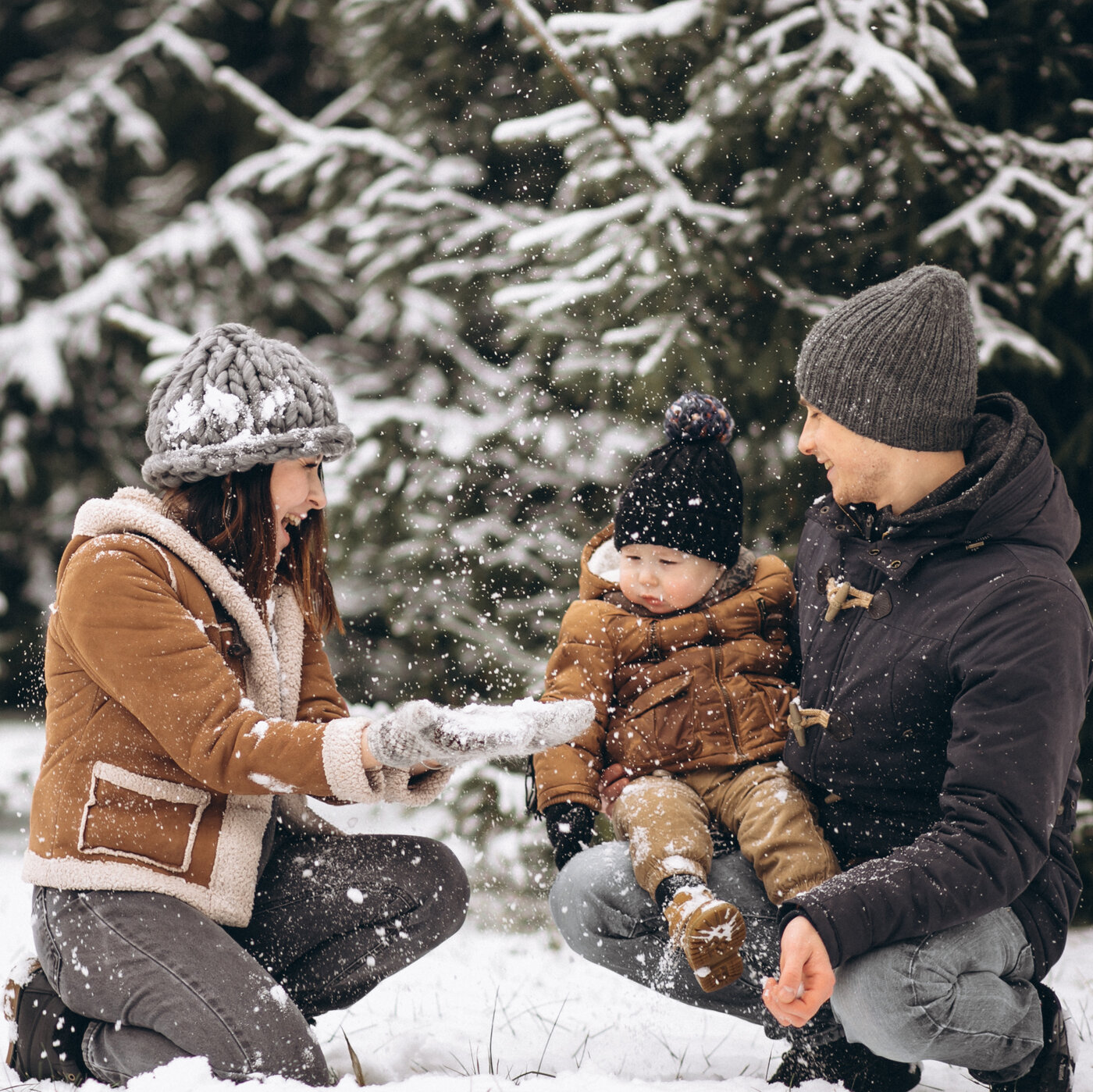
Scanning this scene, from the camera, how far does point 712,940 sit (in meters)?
1.96

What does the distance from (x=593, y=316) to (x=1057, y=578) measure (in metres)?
2.25

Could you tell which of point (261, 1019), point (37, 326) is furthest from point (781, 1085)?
point (37, 326)

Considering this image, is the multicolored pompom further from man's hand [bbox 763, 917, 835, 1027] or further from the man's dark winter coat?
man's hand [bbox 763, 917, 835, 1027]

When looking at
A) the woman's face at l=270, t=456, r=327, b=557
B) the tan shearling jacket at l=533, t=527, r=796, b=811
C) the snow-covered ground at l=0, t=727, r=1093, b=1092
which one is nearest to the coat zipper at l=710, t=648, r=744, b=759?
the tan shearling jacket at l=533, t=527, r=796, b=811

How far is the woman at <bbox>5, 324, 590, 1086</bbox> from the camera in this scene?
204 cm

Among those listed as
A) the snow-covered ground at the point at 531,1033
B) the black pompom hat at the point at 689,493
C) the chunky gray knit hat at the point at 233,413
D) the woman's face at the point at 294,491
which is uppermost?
the chunky gray knit hat at the point at 233,413

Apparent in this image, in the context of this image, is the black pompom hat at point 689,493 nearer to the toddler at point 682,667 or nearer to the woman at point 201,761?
the toddler at point 682,667

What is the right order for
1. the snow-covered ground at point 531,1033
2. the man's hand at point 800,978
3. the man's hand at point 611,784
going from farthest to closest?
the man's hand at point 611,784, the snow-covered ground at point 531,1033, the man's hand at point 800,978

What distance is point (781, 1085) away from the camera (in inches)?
84.8

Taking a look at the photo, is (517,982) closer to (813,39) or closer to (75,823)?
A: (75,823)

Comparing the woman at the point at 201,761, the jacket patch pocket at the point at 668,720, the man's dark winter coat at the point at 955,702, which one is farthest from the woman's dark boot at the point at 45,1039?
the man's dark winter coat at the point at 955,702

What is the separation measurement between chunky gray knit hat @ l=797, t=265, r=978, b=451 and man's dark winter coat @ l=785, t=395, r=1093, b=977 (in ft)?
0.34

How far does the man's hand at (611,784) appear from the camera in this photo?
8.19 ft

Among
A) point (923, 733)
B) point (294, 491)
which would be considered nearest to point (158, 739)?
point (294, 491)
